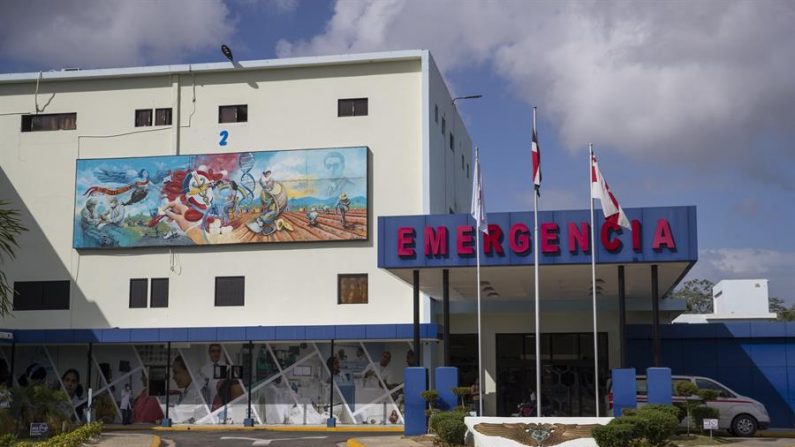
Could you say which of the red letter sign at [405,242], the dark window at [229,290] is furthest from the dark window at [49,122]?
the red letter sign at [405,242]

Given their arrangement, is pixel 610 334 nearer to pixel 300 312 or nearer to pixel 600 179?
pixel 300 312

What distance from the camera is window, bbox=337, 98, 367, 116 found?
3916cm

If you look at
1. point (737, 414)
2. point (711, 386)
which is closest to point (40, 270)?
point (711, 386)

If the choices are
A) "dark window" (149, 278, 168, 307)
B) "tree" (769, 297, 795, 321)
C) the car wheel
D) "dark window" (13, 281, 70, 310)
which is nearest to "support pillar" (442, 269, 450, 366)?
the car wheel

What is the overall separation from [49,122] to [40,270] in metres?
6.25

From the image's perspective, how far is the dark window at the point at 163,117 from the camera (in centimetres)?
4041

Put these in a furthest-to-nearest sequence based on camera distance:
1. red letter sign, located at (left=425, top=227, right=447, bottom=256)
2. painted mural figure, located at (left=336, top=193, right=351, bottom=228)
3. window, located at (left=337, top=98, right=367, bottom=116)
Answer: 1. window, located at (left=337, top=98, right=367, bottom=116)
2. painted mural figure, located at (left=336, top=193, right=351, bottom=228)
3. red letter sign, located at (left=425, top=227, right=447, bottom=256)

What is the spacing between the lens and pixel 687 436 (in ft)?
85.0

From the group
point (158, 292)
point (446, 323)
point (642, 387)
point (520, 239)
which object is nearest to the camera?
point (520, 239)

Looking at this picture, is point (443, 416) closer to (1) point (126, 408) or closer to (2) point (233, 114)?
(1) point (126, 408)

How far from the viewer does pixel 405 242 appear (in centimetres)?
2841

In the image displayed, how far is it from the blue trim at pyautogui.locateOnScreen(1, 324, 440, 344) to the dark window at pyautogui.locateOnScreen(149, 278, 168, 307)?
198 centimetres

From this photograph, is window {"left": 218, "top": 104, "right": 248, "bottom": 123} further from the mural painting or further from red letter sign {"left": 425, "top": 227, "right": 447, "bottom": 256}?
red letter sign {"left": 425, "top": 227, "right": 447, "bottom": 256}

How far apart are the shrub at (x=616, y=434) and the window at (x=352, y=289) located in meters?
17.0
